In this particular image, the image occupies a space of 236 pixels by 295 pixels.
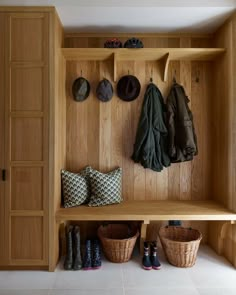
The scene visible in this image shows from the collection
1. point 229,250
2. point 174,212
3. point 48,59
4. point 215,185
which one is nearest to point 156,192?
point 174,212

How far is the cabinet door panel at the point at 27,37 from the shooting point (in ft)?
6.71

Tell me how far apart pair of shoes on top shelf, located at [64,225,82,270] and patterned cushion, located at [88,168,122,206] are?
308mm

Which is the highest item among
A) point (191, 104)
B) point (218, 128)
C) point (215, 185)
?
point (191, 104)

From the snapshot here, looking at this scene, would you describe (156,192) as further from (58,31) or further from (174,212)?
(58,31)

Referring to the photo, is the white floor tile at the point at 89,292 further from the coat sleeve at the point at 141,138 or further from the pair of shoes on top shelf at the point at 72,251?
the coat sleeve at the point at 141,138

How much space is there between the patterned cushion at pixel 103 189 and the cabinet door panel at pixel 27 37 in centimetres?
115

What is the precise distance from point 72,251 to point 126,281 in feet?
1.78

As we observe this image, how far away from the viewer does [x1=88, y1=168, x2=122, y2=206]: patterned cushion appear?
227 cm

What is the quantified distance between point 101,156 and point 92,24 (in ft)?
4.26

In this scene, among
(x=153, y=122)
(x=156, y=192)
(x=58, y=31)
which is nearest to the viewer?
(x=58, y=31)

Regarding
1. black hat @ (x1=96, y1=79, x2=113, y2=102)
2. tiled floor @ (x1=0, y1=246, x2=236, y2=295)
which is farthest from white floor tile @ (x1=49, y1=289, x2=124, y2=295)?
black hat @ (x1=96, y1=79, x2=113, y2=102)

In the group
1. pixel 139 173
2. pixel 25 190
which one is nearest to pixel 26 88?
pixel 25 190

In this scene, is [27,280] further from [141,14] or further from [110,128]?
[141,14]

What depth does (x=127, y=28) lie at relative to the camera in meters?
2.44
